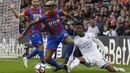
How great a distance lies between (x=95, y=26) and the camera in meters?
23.3

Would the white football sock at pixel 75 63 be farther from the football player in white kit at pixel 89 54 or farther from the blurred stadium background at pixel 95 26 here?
the blurred stadium background at pixel 95 26

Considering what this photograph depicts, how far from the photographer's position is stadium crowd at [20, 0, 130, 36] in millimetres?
21969

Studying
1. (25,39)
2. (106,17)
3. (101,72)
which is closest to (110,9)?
(106,17)

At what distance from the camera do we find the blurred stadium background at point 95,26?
2138 centimetres

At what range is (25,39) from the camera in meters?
27.6

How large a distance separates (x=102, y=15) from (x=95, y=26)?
119 centimetres

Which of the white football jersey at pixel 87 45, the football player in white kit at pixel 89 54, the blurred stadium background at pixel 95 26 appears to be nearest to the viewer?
the football player in white kit at pixel 89 54

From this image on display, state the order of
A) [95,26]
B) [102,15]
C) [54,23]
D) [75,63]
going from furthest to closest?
[102,15]
[95,26]
[54,23]
[75,63]

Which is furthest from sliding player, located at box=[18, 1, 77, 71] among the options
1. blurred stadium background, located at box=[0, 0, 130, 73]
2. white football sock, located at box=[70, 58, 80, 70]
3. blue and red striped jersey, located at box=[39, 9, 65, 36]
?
blurred stadium background, located at box=[0, 0, 130, 73]

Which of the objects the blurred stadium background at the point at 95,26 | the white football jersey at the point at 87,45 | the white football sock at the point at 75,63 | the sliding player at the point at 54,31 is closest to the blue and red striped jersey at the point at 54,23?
the sliding player at the point at 54,31

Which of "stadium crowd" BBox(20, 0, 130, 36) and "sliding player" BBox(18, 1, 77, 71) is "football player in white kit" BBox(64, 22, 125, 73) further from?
"stadium crowd" BBox(20, 0, 130, 36)

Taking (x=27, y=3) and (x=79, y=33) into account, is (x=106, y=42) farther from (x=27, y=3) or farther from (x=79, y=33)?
(x=27, y=3)

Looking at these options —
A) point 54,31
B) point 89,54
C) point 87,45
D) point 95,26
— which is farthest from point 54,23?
point 95,26

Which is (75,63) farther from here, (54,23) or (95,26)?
(95,26)
